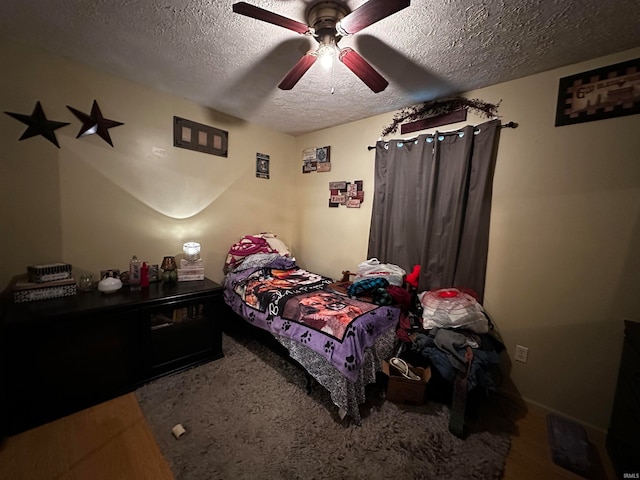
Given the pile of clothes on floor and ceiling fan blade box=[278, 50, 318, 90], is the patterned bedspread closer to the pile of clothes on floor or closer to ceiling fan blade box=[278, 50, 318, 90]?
the pile of clothes on floor

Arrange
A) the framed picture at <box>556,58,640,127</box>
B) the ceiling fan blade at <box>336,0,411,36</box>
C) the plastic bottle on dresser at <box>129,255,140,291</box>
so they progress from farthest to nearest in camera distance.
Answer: the plastic bottle on dresser at <box>129,255,140,291</box>, the framed picture at <box>556,58,640,127</box>, the ceiling fan blade at <box>336,0,411,36</box>

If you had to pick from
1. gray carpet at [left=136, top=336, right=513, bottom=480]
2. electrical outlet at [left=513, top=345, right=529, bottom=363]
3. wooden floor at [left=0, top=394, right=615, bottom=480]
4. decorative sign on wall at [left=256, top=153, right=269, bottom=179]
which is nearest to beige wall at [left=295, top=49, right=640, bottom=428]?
electrical outlet at [left=513, top=345, right=529, bottom=363]

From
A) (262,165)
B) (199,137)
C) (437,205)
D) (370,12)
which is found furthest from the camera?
(262,165)

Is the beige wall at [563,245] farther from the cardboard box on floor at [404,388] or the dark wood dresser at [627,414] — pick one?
the cardboard box on floor at [404,388]

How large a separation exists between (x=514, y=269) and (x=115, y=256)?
3.42 meters

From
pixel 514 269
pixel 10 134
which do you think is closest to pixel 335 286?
pixel 514 269

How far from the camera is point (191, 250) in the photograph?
260cm

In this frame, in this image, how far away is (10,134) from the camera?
1.80 metres

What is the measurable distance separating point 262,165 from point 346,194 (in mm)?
1186

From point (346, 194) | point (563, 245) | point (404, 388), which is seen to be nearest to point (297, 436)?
point (404, 388)

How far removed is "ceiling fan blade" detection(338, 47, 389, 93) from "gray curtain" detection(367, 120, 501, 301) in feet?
3.16

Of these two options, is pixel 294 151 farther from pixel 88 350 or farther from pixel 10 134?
pixel 88 350

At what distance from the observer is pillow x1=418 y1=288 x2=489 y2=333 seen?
1.88 m

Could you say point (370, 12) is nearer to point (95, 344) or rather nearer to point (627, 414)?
point (627, 414)
